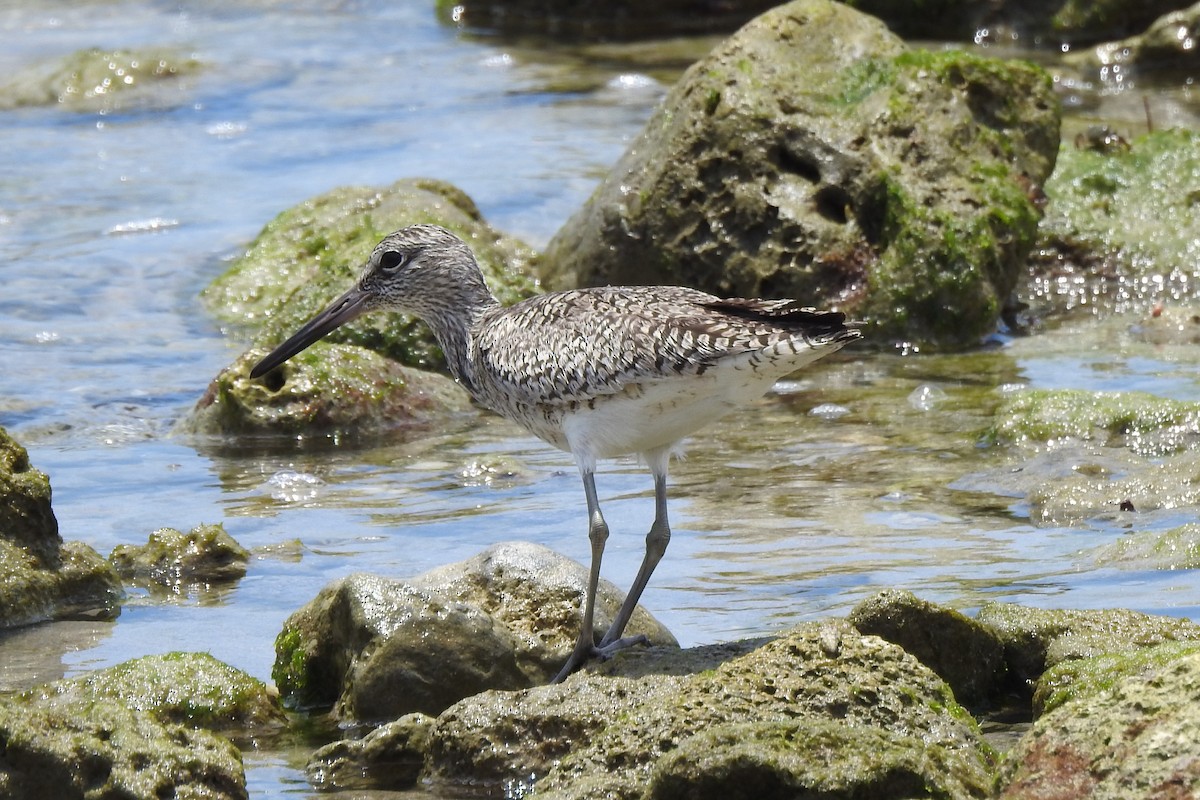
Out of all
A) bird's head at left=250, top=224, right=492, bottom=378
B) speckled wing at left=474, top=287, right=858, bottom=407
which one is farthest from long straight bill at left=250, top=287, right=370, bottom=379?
speckled wing at left=474, top=287, right=858, bottom=407

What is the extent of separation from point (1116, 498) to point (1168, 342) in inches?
137

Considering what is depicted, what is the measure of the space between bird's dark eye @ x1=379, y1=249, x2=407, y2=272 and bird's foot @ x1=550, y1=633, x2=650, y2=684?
222 cm

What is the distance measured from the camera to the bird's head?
293 inches

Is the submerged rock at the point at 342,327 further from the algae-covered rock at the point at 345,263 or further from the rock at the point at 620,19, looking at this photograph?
the rock at the point at 620,19

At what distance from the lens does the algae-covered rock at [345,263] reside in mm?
11016

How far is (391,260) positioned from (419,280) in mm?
179

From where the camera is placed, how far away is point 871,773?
4.34m

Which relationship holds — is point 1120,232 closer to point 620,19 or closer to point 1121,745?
point 1121,745

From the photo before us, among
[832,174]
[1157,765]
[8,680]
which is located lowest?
[8,680]

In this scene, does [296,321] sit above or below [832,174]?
below

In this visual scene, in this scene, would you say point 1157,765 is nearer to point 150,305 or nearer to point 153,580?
point 153,580

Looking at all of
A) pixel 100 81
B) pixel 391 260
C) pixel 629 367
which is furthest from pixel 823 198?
pixel 100 81

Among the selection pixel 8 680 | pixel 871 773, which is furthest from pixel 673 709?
pixel 8 680

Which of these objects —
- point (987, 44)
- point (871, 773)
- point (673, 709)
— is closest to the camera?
point (871, 773)
